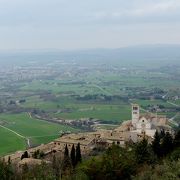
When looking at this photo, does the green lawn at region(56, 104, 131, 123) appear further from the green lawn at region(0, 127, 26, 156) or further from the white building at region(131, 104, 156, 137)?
the white building at region(131, 104, 156, 137)

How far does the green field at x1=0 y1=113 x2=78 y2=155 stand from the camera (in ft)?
183

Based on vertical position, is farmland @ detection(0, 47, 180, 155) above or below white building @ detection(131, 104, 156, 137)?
below

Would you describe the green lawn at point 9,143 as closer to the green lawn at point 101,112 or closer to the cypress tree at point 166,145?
the green lawn at point 101,112

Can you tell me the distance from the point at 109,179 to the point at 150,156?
3638 millimetres

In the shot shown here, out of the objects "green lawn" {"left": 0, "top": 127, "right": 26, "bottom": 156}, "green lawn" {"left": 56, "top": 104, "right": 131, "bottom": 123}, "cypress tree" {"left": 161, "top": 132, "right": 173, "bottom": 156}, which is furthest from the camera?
"green lawn" {"left": 56, "top": 104, "right": 131, "bottom": 123}

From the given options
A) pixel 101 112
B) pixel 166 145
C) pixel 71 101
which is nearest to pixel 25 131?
pixel 101 112

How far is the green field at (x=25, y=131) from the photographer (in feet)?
183

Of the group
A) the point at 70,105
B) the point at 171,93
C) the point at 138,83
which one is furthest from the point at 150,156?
the point at 138,83

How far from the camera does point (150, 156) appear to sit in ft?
88.0

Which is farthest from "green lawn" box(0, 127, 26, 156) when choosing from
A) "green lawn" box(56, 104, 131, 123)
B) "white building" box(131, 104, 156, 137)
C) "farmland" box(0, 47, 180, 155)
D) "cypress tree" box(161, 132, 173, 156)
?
"cypress tree" box(161, 132, 173, 156)

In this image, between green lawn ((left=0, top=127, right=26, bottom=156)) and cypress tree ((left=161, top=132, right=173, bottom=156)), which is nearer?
cypress tree ((left=161, top=132, right=173, bottom=156))

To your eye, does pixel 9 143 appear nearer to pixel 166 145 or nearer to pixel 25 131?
pixel 25 131

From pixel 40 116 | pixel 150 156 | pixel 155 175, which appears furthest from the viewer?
pixel 40 116

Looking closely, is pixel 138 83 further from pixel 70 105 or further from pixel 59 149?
pixel 59 149
